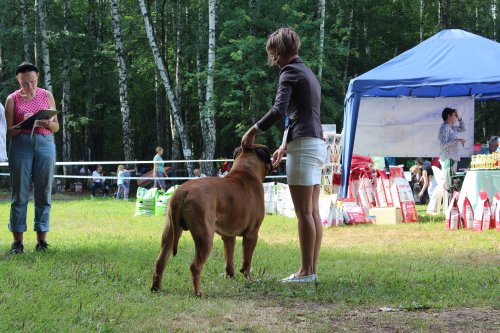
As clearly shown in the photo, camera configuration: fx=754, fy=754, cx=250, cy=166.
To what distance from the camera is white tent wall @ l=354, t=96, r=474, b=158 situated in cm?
1504

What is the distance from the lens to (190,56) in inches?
1147

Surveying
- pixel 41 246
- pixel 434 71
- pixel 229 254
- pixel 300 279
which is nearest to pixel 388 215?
pixel 434 71

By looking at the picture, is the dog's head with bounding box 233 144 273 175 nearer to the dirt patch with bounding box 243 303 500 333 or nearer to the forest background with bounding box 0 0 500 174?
the dirt patch with bounding box 243 303 500 333

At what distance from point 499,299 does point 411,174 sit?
13647mm

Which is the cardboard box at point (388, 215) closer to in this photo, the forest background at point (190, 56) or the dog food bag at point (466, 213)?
the dog food bag at point (466, 213)

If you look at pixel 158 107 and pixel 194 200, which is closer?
pixel 194 200

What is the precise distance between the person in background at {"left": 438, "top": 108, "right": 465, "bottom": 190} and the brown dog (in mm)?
6338

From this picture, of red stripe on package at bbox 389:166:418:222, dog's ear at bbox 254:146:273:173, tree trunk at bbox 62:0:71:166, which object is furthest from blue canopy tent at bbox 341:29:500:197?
tree trunk at bbox 62:0:71:166

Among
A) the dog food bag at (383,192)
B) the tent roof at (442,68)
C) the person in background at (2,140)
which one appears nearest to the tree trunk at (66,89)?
the tent roof at (442,68)

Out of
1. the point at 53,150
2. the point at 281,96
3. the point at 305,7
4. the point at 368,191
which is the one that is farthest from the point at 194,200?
the point at 305,7

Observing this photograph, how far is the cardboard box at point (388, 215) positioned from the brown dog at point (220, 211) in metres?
5.77

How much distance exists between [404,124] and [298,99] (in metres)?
10.1

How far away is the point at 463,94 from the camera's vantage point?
49.2 ft

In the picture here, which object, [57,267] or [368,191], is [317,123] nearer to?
[57,267]
